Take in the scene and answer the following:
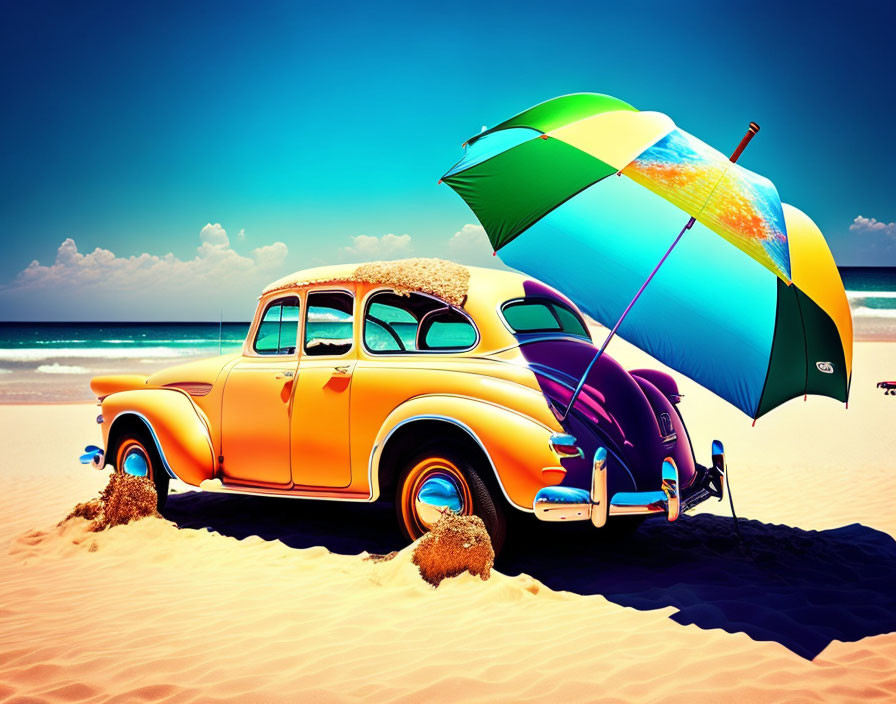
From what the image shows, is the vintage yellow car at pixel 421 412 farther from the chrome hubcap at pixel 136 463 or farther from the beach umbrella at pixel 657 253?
the beach umbrella at pixel 657 253

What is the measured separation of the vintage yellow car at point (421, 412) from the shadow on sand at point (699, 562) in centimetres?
59

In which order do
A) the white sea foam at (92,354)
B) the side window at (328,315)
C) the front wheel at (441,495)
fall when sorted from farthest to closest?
the white sea foam at (92,354), the side window at (328,315), the front wheel at (441,495)

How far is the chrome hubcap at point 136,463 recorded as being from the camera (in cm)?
622

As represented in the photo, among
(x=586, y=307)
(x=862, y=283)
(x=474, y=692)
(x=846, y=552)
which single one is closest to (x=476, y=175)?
(x=586, y=307)

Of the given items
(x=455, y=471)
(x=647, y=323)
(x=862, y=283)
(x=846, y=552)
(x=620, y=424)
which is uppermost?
(x=862, y=283)

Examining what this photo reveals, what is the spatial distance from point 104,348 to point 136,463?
1576 inches

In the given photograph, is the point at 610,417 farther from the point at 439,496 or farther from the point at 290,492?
the point at 290,492

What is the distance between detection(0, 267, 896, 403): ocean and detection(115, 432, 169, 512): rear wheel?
2503 mm

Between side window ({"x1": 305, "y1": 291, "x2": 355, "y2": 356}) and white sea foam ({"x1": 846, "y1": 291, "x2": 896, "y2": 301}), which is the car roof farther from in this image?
white sea foam ({"x1": 846, "y1": 291, "x2": 896, "y2": 301})

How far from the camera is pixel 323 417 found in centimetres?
519

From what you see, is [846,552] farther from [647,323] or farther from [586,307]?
[586,307]

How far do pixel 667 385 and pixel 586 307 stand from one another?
1246 mm

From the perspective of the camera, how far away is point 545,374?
4.50m

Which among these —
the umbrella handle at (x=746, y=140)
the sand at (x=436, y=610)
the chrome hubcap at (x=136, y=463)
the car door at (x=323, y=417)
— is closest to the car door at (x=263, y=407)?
the car door at (x=323, y=417)
